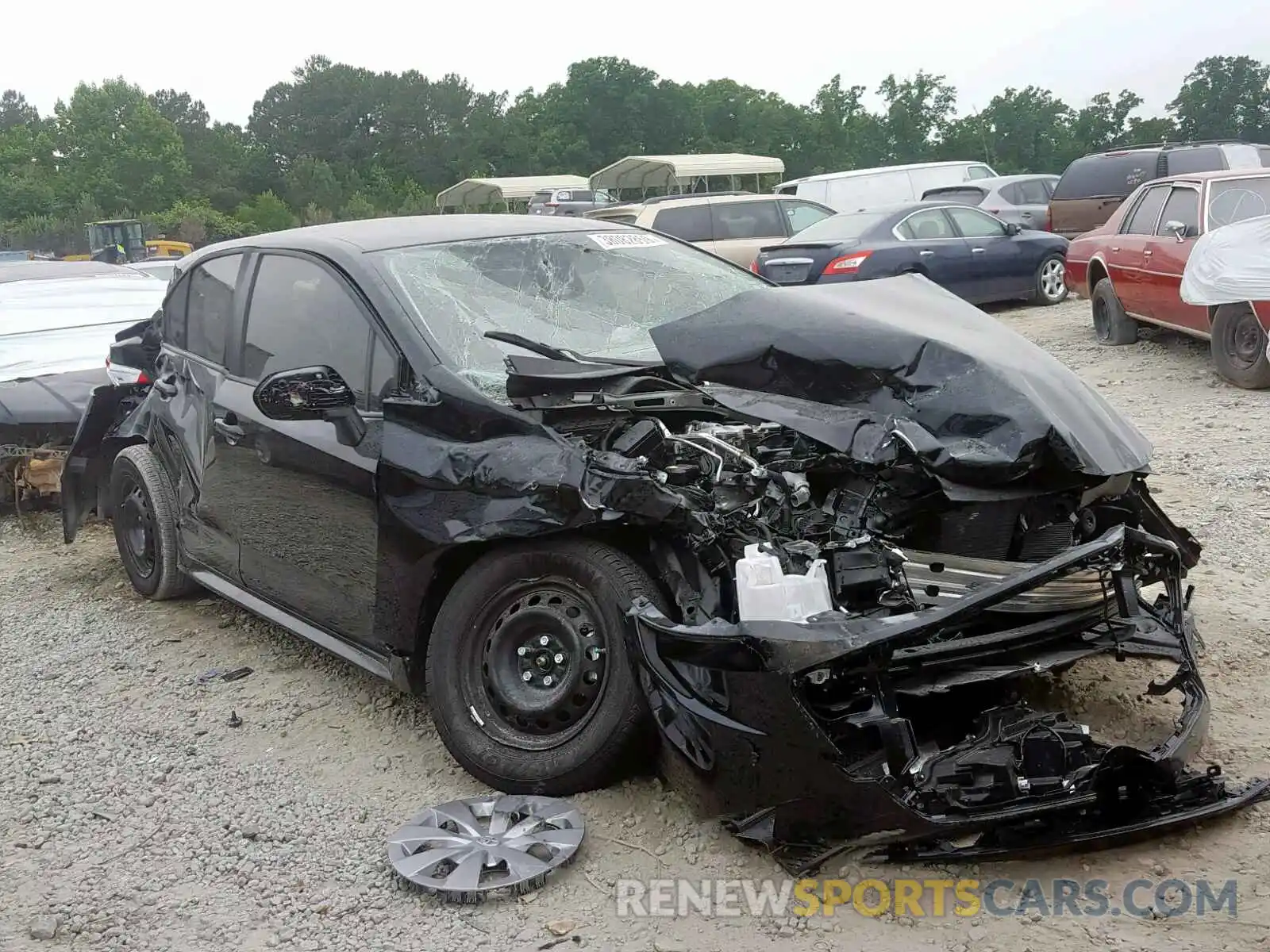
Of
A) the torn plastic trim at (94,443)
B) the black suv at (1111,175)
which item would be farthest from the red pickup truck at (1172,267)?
the torn plastic trim at (94,443)

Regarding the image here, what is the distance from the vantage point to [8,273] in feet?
32.9

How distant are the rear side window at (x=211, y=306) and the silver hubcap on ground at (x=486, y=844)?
7.86ft

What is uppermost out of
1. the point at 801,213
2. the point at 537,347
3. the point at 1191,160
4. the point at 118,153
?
the point at 118,153

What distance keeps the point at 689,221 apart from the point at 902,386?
12.1 meters

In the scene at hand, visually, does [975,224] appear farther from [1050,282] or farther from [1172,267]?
[1172,267]

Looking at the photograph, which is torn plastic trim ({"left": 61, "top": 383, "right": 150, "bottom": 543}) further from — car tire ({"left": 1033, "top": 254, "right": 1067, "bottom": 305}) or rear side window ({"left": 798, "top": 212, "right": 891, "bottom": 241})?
car tire ({"left": 1033, "top": 254, "right": 1067, "bottom": 305})

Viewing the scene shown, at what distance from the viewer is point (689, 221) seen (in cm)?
1520

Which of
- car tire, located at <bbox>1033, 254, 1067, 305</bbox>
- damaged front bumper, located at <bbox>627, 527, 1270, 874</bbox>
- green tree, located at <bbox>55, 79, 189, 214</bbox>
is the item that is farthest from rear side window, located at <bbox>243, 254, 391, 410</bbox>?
green tree, located at <bbox>55, 79, 189, 214</bbox>

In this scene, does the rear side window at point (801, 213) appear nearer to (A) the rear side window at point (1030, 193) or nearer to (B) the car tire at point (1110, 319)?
(A) the rear side window at point (1030, 193)

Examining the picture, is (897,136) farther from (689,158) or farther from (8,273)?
(8,273)

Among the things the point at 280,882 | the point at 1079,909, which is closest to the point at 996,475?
the point at 1079,909

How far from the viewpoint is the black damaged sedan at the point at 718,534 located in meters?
2.84


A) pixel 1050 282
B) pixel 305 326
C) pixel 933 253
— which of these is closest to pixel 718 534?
pixel 305 326

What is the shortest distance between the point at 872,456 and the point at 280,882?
2.05 meters
